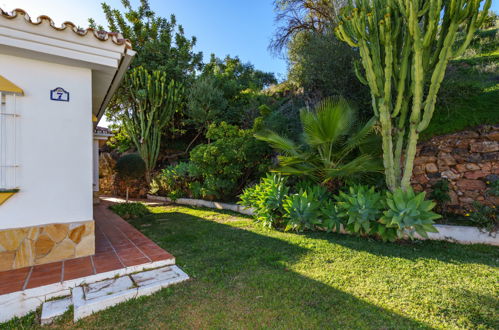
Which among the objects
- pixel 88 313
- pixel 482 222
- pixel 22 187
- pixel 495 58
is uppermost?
pixel 495 58

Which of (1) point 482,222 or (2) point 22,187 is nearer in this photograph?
(2) point 22,187

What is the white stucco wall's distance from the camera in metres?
3.09

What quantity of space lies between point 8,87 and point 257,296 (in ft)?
12.9

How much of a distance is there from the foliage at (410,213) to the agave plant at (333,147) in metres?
0.87

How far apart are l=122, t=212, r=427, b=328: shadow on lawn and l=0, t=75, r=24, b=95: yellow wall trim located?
3.00 metres

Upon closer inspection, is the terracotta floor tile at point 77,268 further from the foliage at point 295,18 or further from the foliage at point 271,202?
the foliage at point 295,18

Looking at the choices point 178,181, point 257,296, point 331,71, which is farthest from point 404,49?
point 178,181

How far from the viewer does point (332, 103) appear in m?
4.89

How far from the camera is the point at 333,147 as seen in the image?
515 centimetres

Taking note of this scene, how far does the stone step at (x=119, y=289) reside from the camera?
2.39 meters

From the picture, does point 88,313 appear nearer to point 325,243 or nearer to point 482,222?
point 325,243

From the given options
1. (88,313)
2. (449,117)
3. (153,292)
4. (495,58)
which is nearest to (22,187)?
(88,313)

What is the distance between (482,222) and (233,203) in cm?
599

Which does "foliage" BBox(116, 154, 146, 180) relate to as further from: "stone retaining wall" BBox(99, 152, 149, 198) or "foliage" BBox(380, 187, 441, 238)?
"foliage" BBox(380, 187, 441, 238)
